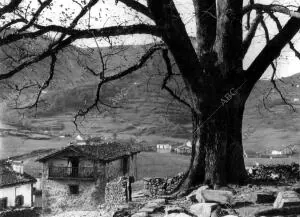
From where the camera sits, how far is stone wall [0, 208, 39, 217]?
29.3 m

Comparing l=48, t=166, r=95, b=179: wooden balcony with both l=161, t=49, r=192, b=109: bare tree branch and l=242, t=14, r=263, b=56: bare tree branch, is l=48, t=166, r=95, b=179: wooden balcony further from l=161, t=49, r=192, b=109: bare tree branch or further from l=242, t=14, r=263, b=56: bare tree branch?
l=242, t=14, r=263, b=56: bare tree branch

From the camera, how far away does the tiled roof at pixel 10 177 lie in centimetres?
3603

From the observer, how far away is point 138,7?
7637 millimetres

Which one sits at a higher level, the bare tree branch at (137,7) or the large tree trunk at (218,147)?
the bare tree branch at (137,7)

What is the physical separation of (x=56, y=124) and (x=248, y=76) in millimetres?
90607

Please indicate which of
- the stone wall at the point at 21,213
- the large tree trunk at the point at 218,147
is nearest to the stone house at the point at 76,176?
the stone wall at the point at 21,213

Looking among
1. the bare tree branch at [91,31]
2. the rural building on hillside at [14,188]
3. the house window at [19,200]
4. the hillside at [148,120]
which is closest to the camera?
the bare tree branch at [91,31]

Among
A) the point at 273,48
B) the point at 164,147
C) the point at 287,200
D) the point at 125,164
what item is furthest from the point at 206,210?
the point at 164,147

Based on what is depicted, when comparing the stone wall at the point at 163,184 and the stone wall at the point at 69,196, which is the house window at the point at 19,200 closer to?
the stone wall at the point at 69,196

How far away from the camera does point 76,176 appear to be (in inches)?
1524

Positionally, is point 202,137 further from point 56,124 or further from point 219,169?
point 56,124

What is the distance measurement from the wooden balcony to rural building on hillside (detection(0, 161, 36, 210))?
2.22 m

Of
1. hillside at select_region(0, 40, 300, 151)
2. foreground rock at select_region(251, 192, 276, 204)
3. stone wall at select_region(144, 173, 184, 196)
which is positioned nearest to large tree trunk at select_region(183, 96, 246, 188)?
foreground rock at select_region(251, 192, 276, 204)

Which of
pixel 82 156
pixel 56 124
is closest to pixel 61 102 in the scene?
pixel 56 124
